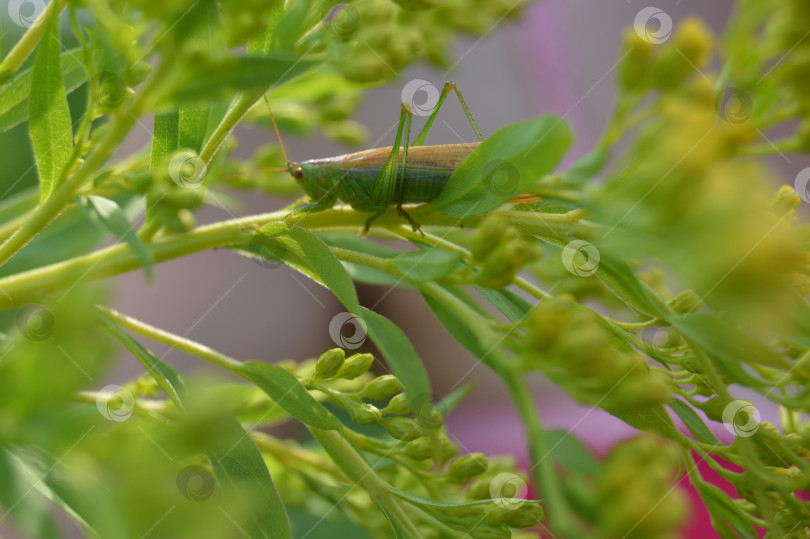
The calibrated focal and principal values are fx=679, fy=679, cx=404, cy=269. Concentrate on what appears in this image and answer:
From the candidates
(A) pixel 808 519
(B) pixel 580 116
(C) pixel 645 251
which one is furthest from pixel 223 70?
(B) pixel 580 116

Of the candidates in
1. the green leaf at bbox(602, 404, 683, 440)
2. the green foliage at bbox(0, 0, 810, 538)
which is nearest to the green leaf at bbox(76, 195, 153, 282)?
the green foliage at bbox(0, 0, 810, 538)

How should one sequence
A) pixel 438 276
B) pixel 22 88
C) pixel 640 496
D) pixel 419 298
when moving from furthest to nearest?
pixel 419 298 < pixel 22 88 < pixel 438 276 < pixel 640 496

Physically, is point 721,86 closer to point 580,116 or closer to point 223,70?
point 223,70

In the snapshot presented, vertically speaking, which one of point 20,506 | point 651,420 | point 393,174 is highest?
point 393,174

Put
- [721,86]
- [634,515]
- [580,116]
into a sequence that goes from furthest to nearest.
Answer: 1. [580,116]
2. [721,86]
3. [634,515]

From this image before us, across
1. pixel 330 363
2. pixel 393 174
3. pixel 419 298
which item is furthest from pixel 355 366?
pixel 419 298

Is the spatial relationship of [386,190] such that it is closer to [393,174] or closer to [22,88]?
[393,174]
